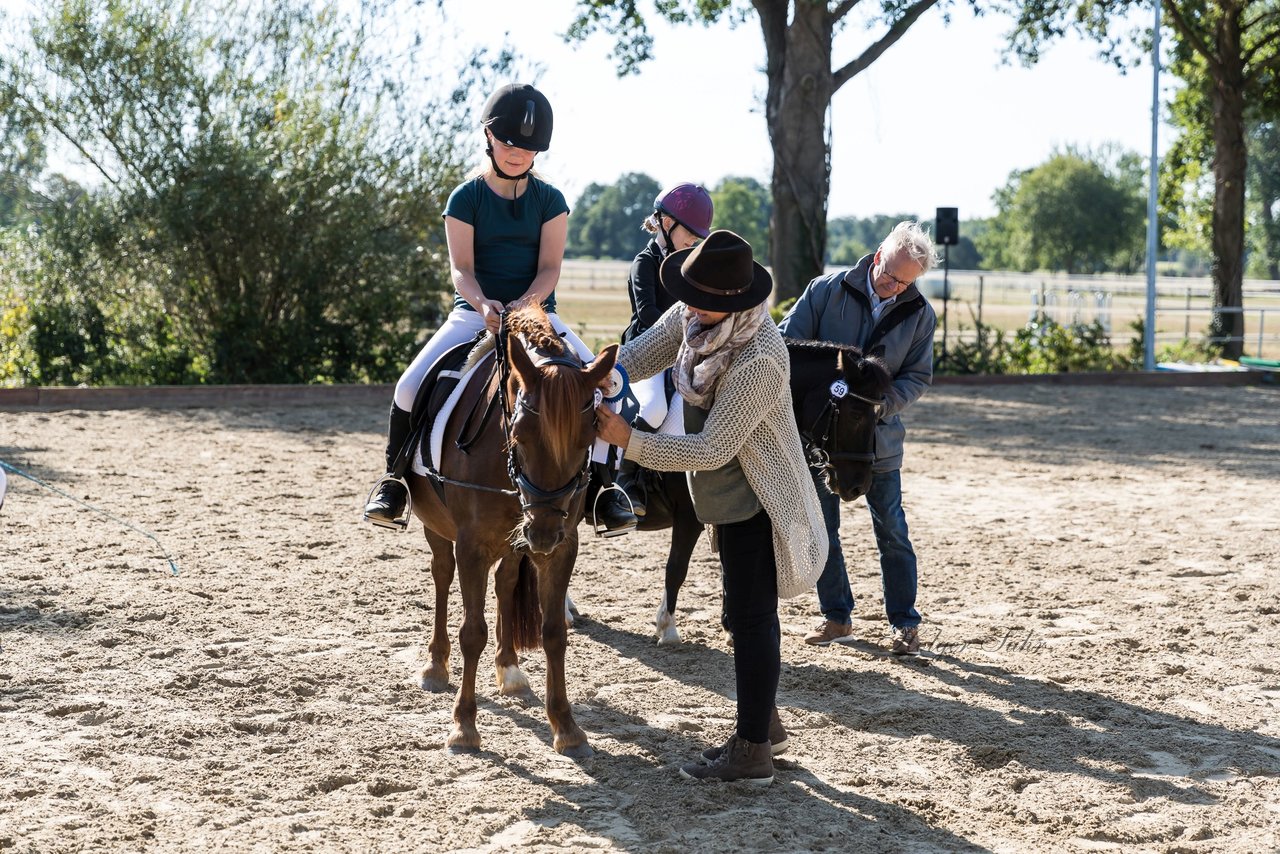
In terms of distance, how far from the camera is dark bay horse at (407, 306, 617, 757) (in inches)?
159

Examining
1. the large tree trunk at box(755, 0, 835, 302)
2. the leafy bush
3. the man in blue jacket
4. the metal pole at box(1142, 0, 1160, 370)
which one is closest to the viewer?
the man in blue jacket

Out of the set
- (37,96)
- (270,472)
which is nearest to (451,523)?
(270,472)

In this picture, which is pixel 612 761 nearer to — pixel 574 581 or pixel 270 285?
pixel 574 581

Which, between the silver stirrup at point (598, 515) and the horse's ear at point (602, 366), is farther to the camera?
the silver stirrup at point (598, 515)

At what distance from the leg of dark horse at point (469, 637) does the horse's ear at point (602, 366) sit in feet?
3.50

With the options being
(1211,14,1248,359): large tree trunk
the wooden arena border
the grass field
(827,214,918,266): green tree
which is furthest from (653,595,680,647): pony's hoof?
(827,214,918,266): green tree

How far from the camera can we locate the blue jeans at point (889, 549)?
6.09 metres

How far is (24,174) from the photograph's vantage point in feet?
53.4

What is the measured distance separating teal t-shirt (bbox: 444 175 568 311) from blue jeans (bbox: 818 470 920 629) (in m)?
1.75

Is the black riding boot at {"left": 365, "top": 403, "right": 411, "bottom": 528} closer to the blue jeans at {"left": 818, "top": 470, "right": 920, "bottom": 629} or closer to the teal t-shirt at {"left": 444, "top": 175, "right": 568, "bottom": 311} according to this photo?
the teal t-shirt at {"left": 444, "top": 175, "right": 568, "bottom": 311}

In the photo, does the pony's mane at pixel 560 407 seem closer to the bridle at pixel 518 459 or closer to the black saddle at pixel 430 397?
the bridle at pixel 518 459

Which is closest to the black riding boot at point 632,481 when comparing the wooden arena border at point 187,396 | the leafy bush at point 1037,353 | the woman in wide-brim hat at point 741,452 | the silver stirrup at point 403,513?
the silver stirrup at point 403,513

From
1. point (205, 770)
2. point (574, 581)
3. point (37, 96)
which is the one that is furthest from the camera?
point (37, 96)

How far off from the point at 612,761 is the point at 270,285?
42.4 ft
